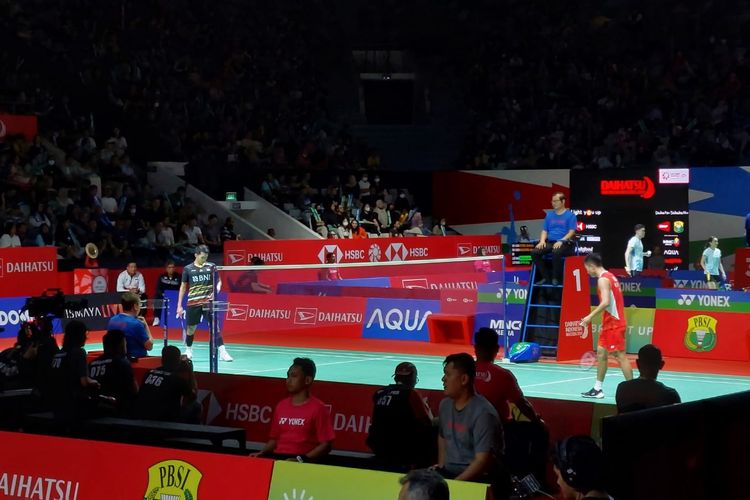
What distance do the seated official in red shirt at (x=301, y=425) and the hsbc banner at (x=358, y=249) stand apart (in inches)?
861

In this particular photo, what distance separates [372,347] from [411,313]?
105 centimetres

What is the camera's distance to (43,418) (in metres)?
11.5

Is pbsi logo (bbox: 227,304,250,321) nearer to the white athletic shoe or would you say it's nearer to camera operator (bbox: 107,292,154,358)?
the white athletic shoe

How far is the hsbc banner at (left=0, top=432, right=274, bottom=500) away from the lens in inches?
317

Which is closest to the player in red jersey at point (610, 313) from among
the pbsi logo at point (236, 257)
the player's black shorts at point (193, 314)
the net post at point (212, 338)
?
the net post at point (212, 338)

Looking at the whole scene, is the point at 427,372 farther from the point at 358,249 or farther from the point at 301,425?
the point at 358,249

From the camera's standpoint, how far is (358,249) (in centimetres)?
3481

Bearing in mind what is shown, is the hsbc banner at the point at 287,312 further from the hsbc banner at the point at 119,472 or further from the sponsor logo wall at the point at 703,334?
the hsbc banner at the point at 119,472

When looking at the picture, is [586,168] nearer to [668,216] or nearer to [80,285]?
[668,216]

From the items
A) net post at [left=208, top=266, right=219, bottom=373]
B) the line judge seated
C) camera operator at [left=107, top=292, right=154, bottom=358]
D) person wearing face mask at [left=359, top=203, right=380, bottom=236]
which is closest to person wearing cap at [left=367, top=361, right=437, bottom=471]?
camera operator at [left=107, top=292, right=154, bottom=358]

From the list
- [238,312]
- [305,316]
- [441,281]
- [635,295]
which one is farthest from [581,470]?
[441,281]

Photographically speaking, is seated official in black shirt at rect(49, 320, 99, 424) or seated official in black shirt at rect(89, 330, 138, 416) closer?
seated official in black shirt at rect(49, 320, 99, 424)

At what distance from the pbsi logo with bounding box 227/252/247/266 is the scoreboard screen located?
35.5ft

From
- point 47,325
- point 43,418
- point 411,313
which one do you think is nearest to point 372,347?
point 411,313
